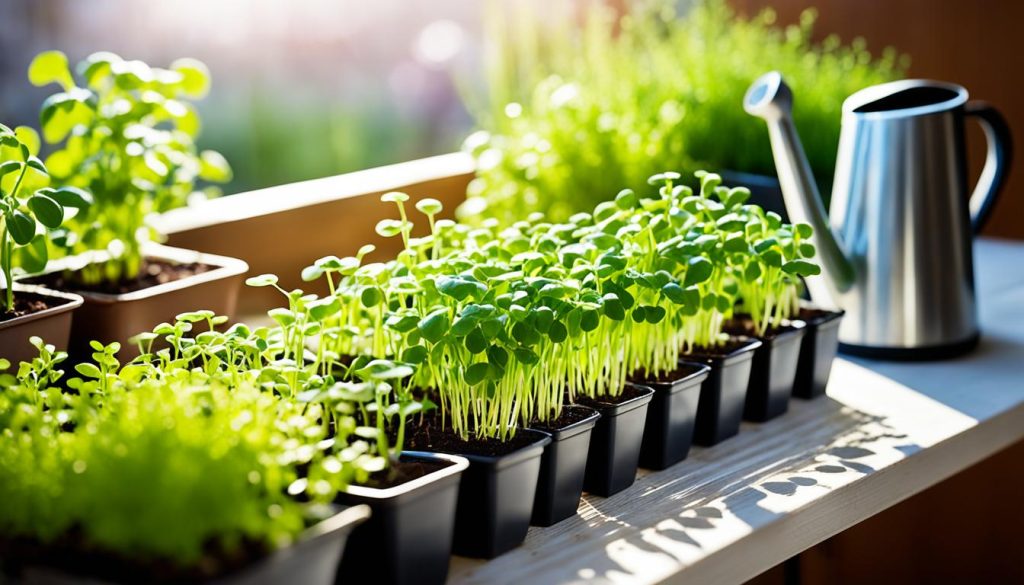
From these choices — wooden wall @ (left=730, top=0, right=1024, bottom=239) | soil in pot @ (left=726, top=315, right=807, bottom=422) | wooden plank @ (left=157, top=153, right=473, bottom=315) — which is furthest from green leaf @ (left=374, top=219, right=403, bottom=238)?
wooden wall @ (left=730, top=0, right=1024, bottom=239)

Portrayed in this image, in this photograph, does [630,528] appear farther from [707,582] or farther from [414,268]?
[414,268]

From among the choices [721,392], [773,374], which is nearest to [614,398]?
[721,392]

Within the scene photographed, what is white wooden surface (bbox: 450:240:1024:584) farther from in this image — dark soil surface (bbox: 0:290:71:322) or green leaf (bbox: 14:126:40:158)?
green leaf (bbox: 14:126:40:158)

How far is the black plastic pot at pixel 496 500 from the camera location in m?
0.99

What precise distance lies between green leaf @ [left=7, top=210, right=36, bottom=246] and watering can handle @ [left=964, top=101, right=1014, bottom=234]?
1.15 metres

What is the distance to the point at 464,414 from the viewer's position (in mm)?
1095

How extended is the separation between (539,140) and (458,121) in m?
2.58

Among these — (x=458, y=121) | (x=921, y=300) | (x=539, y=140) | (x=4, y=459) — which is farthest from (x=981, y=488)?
(x=458, y=121)

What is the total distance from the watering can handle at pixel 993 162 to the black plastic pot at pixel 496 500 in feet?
2.83

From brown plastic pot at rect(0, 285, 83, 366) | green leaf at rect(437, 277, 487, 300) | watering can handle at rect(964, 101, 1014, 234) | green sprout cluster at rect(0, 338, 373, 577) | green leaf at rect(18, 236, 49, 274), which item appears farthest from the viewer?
watering can handle at rect(964, 101, 1014, 234)

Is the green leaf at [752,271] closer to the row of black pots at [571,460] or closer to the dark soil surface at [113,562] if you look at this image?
the row of black pots at [571,460]

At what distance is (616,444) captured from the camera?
3.72 ft

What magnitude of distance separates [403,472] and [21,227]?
401 millimetres

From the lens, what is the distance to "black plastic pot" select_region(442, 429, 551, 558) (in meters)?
0.99
